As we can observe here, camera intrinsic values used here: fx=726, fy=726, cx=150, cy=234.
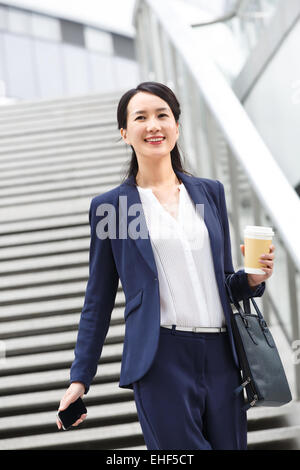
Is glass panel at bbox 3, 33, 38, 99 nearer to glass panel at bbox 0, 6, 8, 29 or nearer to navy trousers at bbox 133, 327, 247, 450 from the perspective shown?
glass panel at bbox 0, 6, 8, 29

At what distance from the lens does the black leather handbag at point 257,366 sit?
6.15 ft

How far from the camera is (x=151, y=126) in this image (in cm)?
203

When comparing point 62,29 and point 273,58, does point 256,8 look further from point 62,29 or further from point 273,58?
point 62,29

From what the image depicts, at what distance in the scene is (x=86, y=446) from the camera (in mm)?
3250

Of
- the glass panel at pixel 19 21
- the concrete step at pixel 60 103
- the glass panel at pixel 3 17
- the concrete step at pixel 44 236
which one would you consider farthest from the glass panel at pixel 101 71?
the concrete step at pixel 44 236

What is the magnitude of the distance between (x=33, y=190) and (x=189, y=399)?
4411 millimetres

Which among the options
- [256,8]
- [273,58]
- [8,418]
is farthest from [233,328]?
[256,8]

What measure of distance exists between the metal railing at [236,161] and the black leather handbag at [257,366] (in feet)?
2.15

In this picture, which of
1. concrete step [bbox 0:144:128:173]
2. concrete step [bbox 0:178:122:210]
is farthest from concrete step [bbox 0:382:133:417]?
concrete step [bbox 0:144:128:173]

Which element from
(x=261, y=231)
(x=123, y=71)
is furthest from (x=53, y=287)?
(x=123, y=71)

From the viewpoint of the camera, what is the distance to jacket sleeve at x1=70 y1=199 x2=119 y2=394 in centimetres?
202

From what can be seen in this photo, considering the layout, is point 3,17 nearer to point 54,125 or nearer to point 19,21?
point 19,21

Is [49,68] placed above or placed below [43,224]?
above

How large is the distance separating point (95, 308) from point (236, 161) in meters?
2.25
